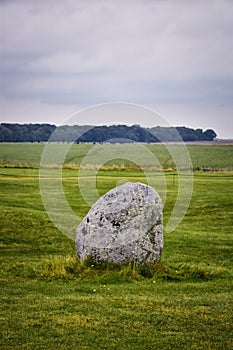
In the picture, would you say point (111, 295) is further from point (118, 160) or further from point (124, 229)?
point (118, 160)

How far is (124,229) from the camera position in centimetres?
1778

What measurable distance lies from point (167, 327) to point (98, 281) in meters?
5.24

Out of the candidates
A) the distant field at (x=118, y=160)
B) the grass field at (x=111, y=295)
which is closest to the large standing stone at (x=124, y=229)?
the grass field at (x=111, y=295)

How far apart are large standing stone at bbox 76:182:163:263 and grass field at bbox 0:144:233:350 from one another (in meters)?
0.43

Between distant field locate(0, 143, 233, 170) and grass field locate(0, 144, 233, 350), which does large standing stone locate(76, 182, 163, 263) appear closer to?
grass field locate(0, 144, 233, 350)

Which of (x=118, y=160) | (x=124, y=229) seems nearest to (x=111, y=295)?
(x=124, y=229)

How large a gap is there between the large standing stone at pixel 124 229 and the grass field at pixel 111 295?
0.43 meters

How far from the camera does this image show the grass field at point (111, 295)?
1112 centimetres

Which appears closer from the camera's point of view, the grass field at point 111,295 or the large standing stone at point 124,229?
the grass field at point 111,295

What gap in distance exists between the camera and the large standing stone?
17719 millimetres

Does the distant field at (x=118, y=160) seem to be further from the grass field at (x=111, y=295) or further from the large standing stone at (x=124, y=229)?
the large standing stone at (x=124, y=229)

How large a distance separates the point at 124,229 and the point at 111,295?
3.16 m

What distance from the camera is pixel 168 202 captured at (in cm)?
3922

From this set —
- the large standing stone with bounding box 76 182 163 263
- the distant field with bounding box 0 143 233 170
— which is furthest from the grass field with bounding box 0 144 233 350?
the distant field with bounding box 0 143 233 170
